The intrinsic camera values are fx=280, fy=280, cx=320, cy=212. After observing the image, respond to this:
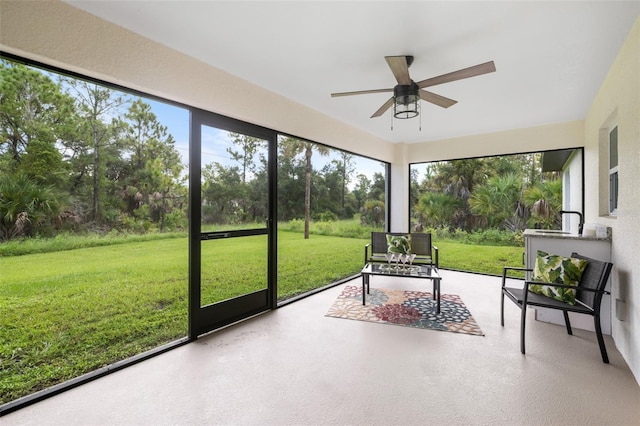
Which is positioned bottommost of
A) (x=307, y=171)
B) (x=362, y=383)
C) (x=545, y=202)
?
(x=362, y=383)

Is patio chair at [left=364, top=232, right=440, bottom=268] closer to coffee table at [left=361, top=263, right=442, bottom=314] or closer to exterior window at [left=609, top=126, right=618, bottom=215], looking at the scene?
coffee table at [left=361, top=263, right=442, bottom=314]

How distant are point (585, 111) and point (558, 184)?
2.29m

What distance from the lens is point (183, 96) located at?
8.08 feet

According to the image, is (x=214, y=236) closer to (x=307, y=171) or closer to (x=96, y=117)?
(x=96, y=117)

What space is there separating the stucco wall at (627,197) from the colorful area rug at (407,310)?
1055 millimetres

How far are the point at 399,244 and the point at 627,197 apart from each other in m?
2.56

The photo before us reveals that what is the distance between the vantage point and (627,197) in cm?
222

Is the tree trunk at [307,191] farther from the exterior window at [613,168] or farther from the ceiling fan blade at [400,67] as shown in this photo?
the exterior window at [613,168]

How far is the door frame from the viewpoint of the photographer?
8.66 feet

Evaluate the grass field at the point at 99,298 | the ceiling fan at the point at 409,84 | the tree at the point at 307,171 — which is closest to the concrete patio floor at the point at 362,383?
the grass field at the point at 99,298

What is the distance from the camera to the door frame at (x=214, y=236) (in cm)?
264

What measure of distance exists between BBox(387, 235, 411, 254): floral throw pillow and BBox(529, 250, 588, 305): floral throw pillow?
5.84ft

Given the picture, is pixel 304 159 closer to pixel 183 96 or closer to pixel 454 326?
pixel 183 96

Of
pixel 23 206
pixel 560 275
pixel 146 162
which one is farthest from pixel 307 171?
pixel 560 275
